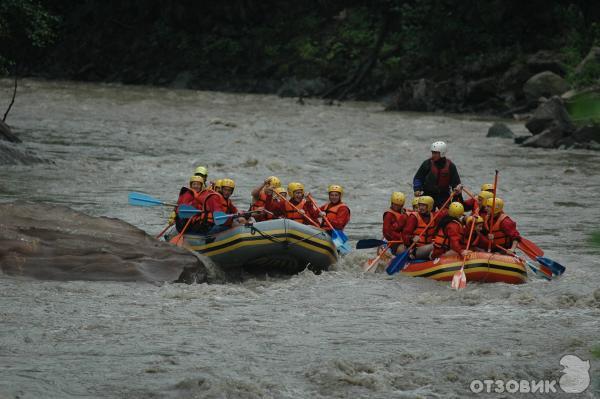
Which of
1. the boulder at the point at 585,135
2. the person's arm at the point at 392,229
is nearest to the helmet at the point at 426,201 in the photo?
the person's arm at the point at 392,229

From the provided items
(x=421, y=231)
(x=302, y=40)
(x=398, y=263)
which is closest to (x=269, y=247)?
(x=398, y=263)

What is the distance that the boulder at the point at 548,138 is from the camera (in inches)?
915

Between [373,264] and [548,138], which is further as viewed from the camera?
[548,138]

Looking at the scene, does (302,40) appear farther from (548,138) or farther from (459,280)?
(459,280)

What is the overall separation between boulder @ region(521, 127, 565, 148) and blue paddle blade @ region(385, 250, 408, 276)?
13240 millimetres

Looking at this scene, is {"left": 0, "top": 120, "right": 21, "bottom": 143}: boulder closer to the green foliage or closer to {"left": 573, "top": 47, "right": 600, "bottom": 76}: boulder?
the green foliage

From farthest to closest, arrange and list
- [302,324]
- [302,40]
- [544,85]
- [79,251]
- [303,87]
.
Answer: [302,40], [303,87], [544,85], [79,251], [302,324]

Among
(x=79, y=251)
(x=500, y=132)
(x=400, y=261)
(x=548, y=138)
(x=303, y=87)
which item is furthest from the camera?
(x=303, y=87)

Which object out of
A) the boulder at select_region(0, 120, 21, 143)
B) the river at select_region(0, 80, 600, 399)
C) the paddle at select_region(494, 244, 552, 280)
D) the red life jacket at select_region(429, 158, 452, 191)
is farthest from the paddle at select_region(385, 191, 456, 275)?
the boulder at select_region(0, 120, 21, 143)

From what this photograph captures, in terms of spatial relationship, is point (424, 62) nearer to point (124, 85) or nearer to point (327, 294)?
point (124, 85)

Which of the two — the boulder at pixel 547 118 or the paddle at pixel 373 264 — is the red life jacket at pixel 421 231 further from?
the boulder at pixel 547 118

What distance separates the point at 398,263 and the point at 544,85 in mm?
21270

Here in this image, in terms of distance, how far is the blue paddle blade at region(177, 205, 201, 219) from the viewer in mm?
10703

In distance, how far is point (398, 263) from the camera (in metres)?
10.9
